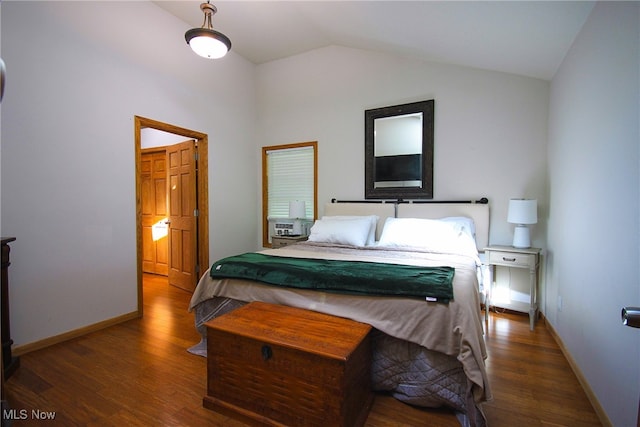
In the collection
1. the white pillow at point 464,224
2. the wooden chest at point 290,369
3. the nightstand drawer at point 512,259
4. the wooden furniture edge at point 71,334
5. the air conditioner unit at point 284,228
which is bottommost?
the wooden furniture edge at point 71,334

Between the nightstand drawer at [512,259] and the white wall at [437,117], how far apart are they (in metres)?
0.38

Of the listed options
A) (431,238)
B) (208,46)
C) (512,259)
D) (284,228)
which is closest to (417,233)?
(431,238)

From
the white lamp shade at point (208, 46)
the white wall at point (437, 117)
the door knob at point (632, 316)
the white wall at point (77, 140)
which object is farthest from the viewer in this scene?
the white wall at point (437, 117)

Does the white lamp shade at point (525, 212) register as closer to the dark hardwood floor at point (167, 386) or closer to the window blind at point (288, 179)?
the dark hardwood floor at point (167, 386)

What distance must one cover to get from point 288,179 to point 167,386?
314cm

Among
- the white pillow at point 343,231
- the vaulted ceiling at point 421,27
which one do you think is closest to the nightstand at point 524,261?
the white pillow at point 343,231

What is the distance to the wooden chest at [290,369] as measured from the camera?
1.48m

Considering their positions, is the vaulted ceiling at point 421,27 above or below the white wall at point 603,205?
above

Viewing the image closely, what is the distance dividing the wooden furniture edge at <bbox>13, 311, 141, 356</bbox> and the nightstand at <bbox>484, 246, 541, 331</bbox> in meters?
3.53

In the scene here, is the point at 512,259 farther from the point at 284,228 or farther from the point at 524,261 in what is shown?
the point at 284,228

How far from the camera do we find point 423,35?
9.39 feet

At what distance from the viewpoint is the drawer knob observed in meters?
1.60

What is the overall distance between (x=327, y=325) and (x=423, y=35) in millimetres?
2690

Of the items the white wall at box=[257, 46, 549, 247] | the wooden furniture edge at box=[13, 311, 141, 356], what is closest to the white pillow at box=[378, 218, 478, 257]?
the white wall at box=[257, 46, 549, 247]
